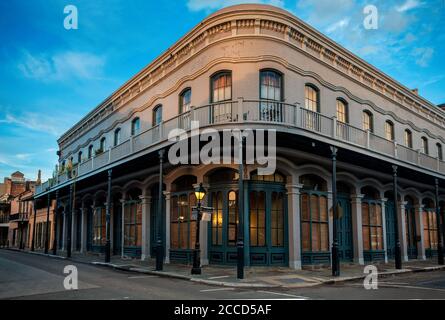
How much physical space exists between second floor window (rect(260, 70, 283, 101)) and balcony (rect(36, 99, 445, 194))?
53 centimetres

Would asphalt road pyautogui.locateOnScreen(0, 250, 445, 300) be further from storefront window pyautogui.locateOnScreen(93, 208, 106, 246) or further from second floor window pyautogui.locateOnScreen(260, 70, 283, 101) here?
storefront window pyautogui.locateOnScreen(93, 208, 106, 246)

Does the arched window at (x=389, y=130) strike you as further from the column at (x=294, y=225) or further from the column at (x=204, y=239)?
the column at (x=204, y=239)

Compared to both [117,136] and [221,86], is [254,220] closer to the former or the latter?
[221,86]

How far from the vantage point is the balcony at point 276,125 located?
1448 centimetres

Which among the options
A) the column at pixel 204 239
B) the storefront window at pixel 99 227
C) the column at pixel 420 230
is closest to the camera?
the column at pixel 204 239

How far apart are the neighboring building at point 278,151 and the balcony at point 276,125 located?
6 centimetres

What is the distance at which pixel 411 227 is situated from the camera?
2372 cm

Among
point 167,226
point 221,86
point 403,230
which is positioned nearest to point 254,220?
point 167,226

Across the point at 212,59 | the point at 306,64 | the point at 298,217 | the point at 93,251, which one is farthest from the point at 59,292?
the point at 93,251

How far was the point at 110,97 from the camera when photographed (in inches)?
1029

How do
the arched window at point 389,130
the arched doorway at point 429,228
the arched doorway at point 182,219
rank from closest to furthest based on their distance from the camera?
the arched doorway at point 182,219 < the arched window at point 389,130 < the arched doorway at point 429,228

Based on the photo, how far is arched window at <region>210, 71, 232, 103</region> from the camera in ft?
53.4

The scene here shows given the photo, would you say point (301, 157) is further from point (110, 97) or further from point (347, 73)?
point (110, 97)

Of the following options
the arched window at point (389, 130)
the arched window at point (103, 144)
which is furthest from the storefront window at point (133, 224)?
the arched window at point (389, 130)
